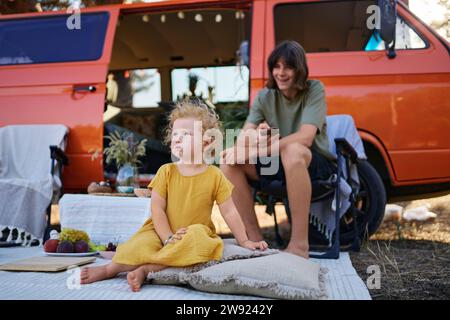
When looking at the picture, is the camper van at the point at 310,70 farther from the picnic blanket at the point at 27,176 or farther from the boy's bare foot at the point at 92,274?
the boy's bare foot at the point at 92,274

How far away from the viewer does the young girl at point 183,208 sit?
7.63 feet

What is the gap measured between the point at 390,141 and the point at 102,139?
6.42 feet

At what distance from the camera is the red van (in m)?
3.71

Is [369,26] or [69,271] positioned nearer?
[69,271]

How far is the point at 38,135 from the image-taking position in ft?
13.3

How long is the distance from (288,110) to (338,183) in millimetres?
527

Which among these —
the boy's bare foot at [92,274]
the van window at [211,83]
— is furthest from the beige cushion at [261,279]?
the van window at [211,83]

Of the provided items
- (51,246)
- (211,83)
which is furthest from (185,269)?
(211,83)

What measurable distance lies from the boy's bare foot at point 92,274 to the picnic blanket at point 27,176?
5.12 feet

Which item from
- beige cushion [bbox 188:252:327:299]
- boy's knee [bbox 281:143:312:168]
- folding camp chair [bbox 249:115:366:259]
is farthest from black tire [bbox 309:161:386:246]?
beige cushion [bbox 188:252:327:299]

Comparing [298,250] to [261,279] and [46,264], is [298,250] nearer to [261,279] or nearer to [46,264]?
[261,279]

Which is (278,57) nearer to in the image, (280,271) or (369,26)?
(369,26)

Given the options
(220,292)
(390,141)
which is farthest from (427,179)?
(220,292)

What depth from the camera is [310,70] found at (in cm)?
381
